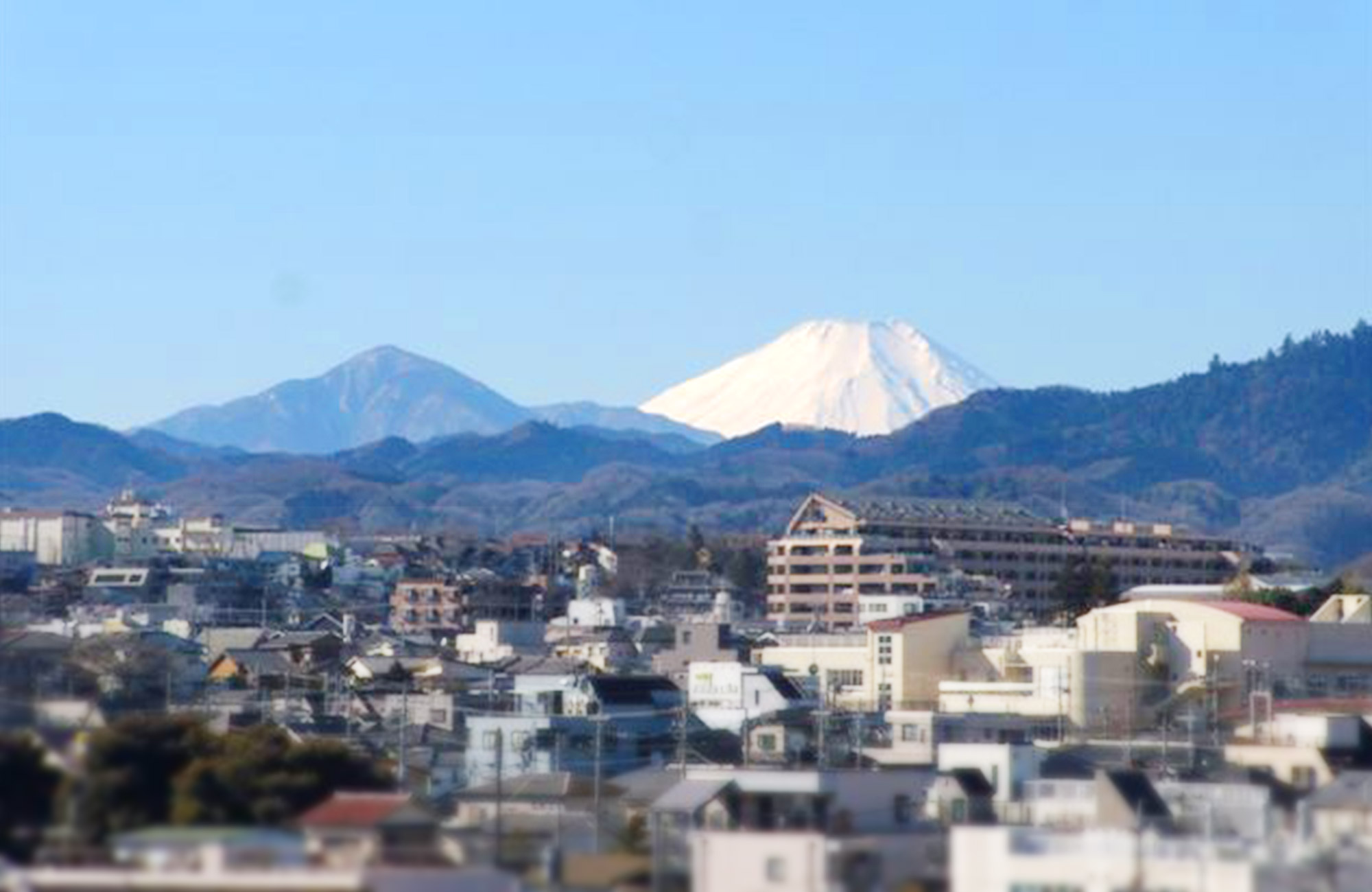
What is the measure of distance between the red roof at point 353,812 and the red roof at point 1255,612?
29.4m

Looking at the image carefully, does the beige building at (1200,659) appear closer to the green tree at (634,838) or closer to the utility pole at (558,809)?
the utility pole at (558,809)

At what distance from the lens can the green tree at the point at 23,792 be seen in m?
21.6

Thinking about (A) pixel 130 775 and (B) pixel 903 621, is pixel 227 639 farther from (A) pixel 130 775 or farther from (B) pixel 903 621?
(A) pixel 130 775

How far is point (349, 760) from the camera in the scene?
27.4 metres

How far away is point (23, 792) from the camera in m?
22.6

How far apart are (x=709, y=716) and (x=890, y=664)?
5271mm

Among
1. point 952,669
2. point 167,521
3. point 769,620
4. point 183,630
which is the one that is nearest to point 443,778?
point 952,669

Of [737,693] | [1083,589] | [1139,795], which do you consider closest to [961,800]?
[1139,795]

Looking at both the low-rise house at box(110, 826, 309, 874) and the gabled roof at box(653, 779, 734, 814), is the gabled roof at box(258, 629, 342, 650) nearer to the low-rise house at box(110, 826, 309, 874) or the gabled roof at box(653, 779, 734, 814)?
the gabled roof at box(653, 779, 734, 814)

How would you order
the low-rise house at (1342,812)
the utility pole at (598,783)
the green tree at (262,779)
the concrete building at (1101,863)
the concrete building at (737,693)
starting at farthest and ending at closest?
the concrete building at (737,693) < the utility pole at (598,783) < the low-rise house at (1342,812) < the green tree at (262,779) < the concrete building at (1101,863)

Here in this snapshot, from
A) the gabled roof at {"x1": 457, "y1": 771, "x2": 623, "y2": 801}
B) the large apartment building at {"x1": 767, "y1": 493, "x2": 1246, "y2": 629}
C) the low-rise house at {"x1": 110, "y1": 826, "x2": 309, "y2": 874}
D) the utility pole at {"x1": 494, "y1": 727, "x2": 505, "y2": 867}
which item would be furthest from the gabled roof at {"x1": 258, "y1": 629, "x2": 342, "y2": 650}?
the low-rise house at {"x1": 110, "y1": 826, "x2": 309, "y2": 874}

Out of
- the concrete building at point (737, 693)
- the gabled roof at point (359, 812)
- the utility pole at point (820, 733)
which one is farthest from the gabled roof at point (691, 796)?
the concrete building at point (737, 693)

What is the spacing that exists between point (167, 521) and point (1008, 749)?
309 feet

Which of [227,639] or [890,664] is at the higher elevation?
Result: [227,639]
